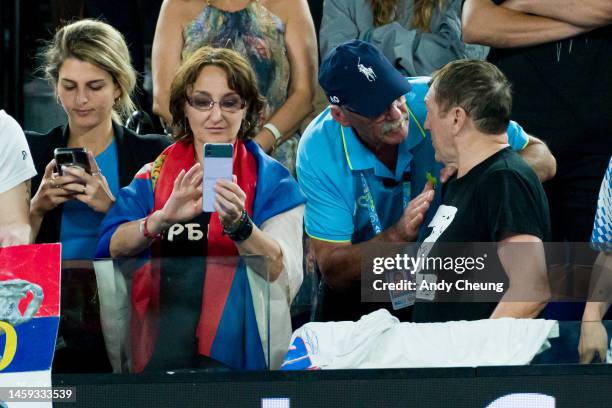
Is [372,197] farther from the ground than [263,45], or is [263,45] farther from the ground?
[263,45]

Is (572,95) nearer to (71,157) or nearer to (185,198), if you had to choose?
(185,198)

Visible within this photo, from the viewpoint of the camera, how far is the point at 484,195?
3.32 m

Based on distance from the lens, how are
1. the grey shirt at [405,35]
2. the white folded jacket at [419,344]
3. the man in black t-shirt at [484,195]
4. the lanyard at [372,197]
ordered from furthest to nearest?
the grey shirt at [405,35] < the lanyard at [372,197] < the man in black t-shirt at [484,195] < the white folded jacket at [419,344]

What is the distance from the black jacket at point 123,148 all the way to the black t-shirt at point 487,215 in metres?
1.15

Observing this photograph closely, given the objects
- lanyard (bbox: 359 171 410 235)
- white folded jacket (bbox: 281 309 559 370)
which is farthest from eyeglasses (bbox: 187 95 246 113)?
white folded jacket (bbox: 281 309 559 370)

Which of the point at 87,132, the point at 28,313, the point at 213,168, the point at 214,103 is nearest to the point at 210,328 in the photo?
the point at 28,313

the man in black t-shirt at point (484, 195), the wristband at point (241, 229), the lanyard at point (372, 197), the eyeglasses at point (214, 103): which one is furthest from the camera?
the lanyard at point (372, 197)

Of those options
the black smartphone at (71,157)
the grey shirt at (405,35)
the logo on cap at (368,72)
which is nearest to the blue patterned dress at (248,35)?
the grey shirt at (405,35)

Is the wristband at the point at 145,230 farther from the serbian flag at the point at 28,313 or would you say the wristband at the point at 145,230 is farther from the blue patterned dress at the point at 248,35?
the blue patterned dress at the point at 248,35

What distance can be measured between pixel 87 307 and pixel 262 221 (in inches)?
32.6

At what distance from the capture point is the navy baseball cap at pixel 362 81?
391 centimetres

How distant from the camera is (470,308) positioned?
10.6ft

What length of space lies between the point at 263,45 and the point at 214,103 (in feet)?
2.42

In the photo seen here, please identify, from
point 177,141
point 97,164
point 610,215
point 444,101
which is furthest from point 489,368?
point 97,164
